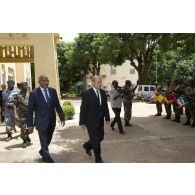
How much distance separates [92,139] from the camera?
6.86m

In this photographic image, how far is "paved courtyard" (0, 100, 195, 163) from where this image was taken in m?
7.49

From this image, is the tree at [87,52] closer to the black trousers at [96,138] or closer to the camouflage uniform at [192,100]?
the camouflage uniform at [192,100]

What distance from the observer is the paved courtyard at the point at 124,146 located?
295 inches

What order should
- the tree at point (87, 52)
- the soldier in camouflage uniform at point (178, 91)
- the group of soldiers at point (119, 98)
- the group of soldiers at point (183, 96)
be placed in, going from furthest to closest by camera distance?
the tree at point (87, 52), the soldier in camouflage uniform at point (178, 91), the group of soldiers at point (183, 96), the group of soldiers at point (119, 98)

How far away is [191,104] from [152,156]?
463 centimetres

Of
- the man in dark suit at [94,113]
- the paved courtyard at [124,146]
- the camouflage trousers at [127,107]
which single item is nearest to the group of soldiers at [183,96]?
the paved courtyard at [124,146]

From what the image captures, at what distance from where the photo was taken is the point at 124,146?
8805 mm

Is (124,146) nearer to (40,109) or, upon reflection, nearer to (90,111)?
(90,111)

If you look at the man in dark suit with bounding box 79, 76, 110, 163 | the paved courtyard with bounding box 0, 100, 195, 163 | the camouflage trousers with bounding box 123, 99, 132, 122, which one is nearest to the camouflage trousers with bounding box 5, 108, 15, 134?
the paved courtyard with bounding box 0, 100, 195, 163

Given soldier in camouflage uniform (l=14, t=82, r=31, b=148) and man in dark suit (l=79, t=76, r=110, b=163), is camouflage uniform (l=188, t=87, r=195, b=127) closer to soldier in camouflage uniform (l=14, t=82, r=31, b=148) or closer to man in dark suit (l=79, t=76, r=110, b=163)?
soldier in camouflage uniform (l=14, t=82, r=31, b=148)

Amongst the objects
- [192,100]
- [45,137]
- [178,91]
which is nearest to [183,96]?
[192,100]

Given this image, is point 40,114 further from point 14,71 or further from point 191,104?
point 14,71

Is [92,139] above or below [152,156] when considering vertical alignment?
above
